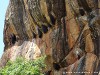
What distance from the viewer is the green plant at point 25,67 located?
16.4 m

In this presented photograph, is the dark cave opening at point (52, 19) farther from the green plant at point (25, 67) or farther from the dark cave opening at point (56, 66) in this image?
the dark cave opening at point (56, 66)

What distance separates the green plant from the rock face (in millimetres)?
661

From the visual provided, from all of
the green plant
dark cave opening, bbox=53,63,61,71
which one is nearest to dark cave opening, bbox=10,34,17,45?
the green plant

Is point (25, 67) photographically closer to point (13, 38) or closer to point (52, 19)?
point (52, 19)

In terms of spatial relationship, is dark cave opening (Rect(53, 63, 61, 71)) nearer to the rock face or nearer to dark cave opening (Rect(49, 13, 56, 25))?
the rock face

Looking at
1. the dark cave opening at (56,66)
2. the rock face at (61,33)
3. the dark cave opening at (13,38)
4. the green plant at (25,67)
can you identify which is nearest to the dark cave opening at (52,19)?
the rock face at (61,33)

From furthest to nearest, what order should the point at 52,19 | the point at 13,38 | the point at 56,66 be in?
the point at 13,38 < the point at 52,19 < the point at 56,66

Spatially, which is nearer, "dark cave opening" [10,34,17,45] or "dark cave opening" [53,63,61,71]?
"dark cave opening" [53,63,61,71]

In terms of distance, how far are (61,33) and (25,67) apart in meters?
2.43

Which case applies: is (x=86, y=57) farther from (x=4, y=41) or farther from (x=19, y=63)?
(x=4, y=41)

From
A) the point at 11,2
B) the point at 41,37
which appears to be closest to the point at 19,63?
the point at 41,37

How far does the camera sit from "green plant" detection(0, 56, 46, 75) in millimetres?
16438

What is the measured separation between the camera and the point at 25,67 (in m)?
16.8

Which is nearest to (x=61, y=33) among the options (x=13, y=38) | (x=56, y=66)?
(x=56, y=66)
